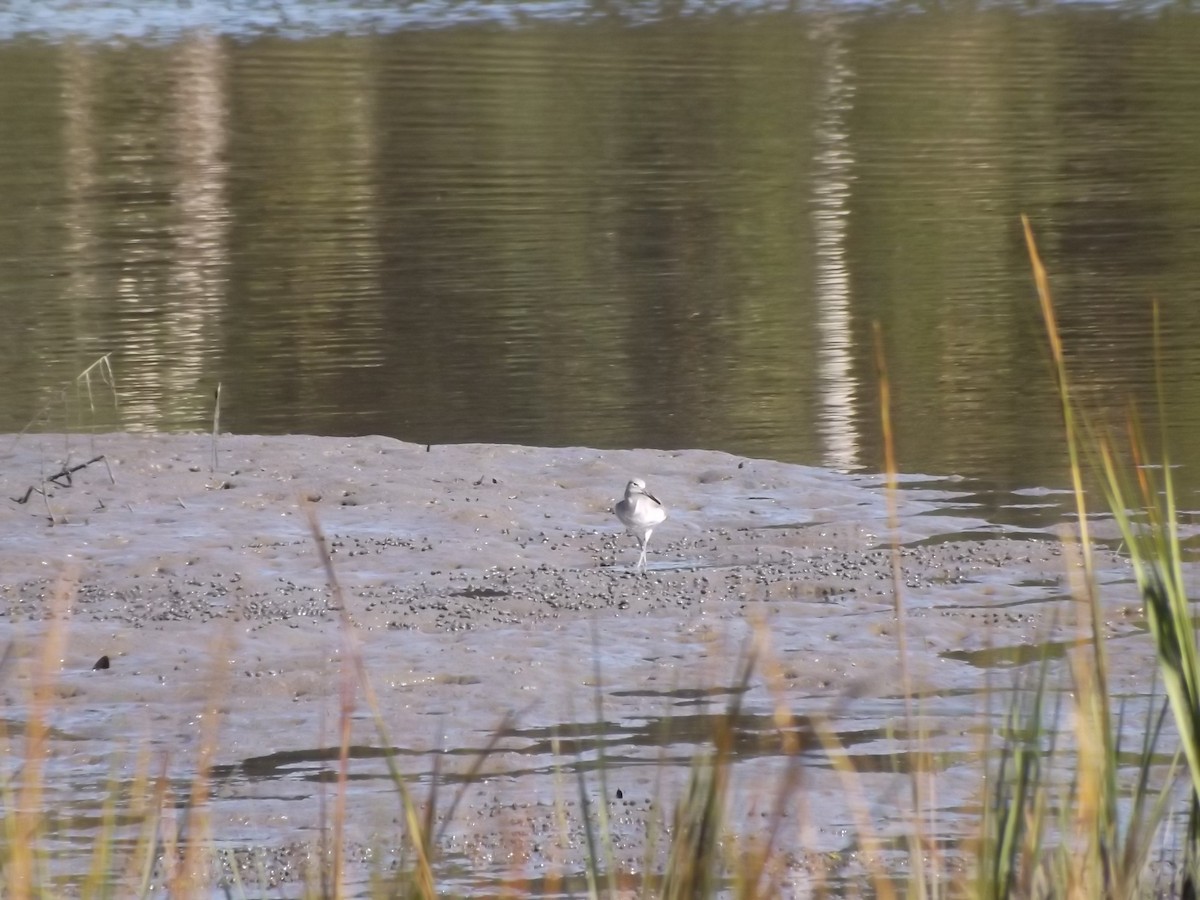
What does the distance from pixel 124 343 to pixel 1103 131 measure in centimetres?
1222

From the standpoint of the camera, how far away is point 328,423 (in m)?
10.6

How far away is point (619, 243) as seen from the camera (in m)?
16.0

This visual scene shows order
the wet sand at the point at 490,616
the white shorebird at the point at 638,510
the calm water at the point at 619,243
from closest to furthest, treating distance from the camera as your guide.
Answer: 1. the wet sand at the point at 490,616
2. the white shorebird at the point at 638,510
3. the calm water at the point at 619,243

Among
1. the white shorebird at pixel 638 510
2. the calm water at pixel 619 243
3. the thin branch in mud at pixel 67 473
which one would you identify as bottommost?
the calm water at pixel 619 243

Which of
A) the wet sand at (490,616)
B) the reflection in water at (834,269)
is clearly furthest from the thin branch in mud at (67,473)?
the reflection in water at (834,269)

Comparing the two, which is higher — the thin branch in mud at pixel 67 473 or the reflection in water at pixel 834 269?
the thin branch in mud at pixel 67 473

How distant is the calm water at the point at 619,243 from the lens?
10711 millimetres

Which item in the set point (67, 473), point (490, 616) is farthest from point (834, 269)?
point (490, 616)

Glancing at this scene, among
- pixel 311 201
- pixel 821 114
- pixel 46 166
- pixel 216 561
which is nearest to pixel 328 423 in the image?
pixel 216 561

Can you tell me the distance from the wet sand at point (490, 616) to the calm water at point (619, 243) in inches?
27.6

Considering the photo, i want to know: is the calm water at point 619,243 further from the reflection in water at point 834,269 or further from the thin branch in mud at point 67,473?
the thin branch in mud at point 67,473

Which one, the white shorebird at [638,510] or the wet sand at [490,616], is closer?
the wet sand at [490,616]

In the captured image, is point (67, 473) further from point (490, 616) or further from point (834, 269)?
point (834, 269)

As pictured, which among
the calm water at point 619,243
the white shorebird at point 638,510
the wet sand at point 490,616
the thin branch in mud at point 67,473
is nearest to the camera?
the wet sand at point 490,616
